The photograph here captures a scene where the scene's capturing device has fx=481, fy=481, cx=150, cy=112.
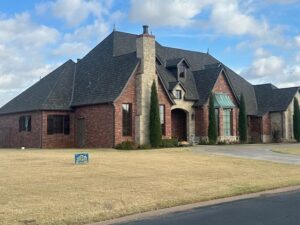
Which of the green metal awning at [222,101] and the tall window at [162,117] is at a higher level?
the green metal awning at [222,101]

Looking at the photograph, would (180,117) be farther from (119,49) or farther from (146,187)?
(146,187)

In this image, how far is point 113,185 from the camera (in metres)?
14.7

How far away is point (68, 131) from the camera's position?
129 ft

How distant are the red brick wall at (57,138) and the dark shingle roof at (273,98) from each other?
863 inches

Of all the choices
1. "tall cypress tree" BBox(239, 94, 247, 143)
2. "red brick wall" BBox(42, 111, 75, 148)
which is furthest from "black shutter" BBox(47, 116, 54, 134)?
"tall cypress tree" BBox(239, 94, 247, 143)

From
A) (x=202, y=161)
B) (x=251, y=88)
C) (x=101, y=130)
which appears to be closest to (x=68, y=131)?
(x=101, y=130)

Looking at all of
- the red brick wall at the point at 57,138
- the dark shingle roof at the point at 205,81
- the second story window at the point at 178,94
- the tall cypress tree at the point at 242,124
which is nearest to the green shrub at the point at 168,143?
the second story window at the point at 178,94

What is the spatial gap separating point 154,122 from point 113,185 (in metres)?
22.6

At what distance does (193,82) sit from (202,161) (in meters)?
22.9

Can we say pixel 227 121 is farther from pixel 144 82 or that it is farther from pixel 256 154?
pixel 256 154

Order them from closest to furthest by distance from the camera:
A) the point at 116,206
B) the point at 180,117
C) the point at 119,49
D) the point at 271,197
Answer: the point at 116,206 → the point at 271,197 → the point at 119,49 → the point at 180,117

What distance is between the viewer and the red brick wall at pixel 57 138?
37.9 m

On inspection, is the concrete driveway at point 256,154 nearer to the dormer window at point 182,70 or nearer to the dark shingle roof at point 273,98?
the dormer window at point 182,70

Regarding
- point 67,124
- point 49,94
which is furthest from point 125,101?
point 49,94
